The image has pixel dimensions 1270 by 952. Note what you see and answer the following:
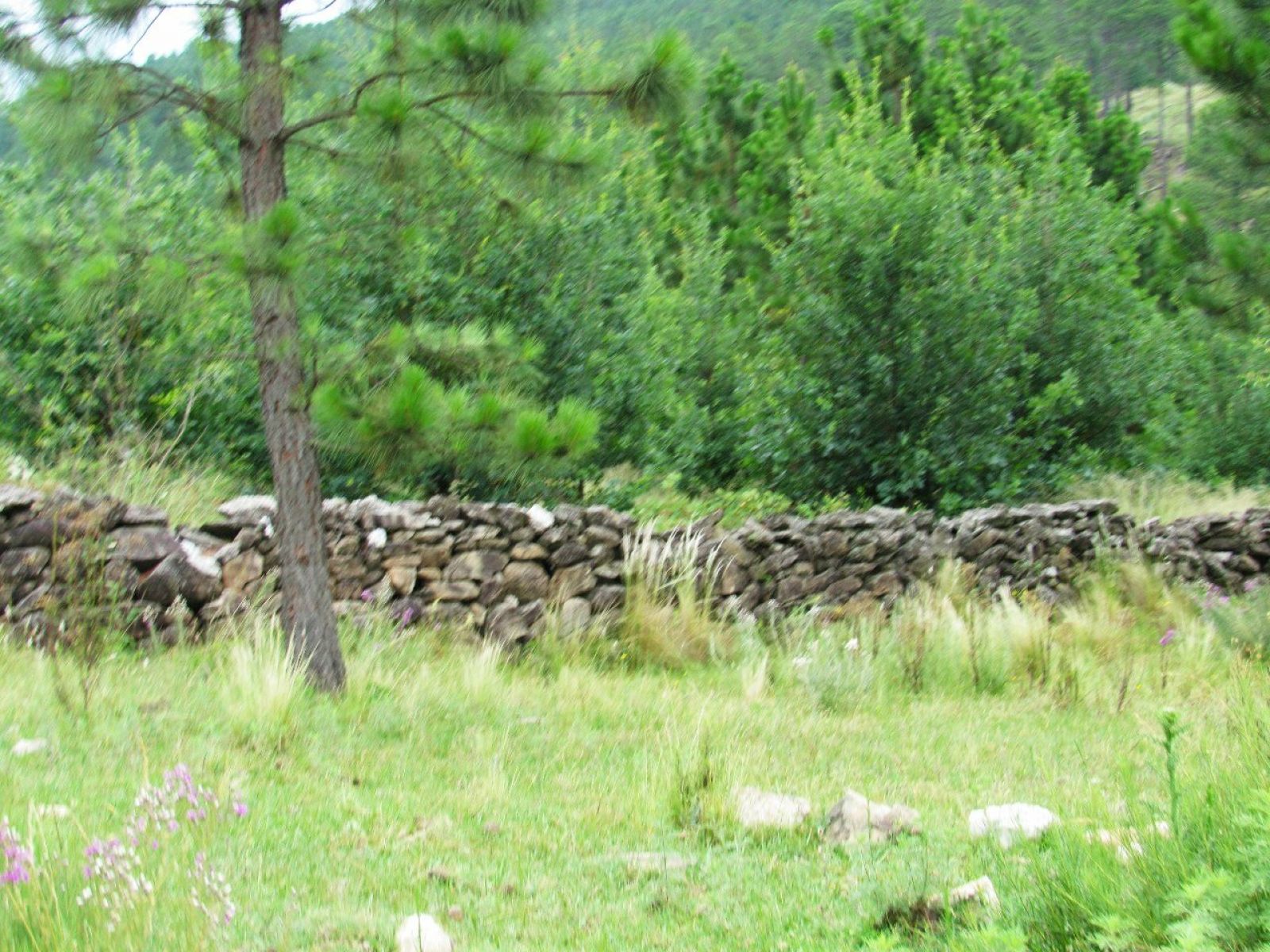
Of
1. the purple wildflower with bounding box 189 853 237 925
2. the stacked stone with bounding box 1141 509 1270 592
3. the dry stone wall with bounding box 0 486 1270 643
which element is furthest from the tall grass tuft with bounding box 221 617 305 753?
the stacked stone with bounding box 1141 509 1270 592

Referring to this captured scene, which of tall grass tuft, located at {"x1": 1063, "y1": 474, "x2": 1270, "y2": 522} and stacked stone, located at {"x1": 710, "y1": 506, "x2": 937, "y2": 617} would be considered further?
tall grass tuft, located at {"x1": 1063, "y1": 474, "x2": 1270, "y2": 522}

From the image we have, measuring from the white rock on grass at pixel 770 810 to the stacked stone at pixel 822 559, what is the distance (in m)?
4.91

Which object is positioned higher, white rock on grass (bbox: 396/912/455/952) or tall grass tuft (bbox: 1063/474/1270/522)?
white rock on grass (bbox: 396/912/455/952)

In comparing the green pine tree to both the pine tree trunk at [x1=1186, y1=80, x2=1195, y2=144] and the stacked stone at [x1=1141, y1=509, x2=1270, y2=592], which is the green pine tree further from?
the pine tree trunk at [x1=1186, y1=80, x2=1195, y2=144]

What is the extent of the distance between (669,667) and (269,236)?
423cm

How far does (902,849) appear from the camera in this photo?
3.93 meters

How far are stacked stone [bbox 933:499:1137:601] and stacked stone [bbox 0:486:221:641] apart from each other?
20.6 feet

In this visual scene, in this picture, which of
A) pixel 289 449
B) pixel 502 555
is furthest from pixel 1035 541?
pixel 289 449

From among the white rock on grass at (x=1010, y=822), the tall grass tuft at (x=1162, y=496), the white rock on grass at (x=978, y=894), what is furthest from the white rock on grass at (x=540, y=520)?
the tall grass tuft at (x=1162, y=496)

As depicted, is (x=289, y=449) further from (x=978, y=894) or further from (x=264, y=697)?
(x=978, y=894)

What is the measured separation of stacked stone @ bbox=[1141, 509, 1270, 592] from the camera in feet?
39.2

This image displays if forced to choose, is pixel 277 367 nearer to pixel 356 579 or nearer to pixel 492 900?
pixel 356 579

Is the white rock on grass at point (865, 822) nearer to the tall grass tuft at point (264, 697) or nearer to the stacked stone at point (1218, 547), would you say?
the tall grass tuft at point (264, 697)

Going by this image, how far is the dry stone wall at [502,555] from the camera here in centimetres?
756
